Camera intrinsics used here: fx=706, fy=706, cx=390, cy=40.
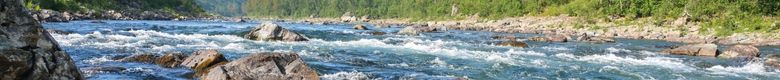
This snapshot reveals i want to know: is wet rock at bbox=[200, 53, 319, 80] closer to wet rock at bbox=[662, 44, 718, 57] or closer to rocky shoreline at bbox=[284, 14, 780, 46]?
wet rock at bbox=[662, 44, 718, 57]

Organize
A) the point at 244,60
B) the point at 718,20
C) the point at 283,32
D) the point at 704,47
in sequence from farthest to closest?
the point at 718,20, the point at 283,32, the point at 704,47, the point at 244,60

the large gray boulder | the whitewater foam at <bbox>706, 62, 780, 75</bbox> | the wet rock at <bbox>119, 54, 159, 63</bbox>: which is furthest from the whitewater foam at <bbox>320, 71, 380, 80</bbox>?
the whitewater foam at <bbox>706, 62, 780, 75</bbox>

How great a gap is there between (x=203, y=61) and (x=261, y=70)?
107 inches

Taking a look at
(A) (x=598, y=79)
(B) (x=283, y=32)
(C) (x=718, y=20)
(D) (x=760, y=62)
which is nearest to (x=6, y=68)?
(A) (x=598, y=79)

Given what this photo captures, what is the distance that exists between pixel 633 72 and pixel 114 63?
13811mm

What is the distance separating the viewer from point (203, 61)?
16500mm

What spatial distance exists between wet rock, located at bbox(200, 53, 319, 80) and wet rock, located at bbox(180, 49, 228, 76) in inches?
59.6

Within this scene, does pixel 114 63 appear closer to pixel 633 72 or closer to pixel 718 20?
pixel 633 72

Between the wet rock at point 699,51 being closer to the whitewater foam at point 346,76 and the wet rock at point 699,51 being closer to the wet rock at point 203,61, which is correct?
the whitewater foam at point 346,76

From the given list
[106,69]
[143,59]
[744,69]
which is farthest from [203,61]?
[744,69]

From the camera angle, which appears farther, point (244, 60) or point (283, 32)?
point (283, 32)

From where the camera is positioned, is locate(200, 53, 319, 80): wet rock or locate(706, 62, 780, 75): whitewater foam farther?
locate(706, 62, 780, 75): whitewater foam

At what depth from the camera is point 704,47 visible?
90.0 ft

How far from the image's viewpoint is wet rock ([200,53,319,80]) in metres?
13.8
